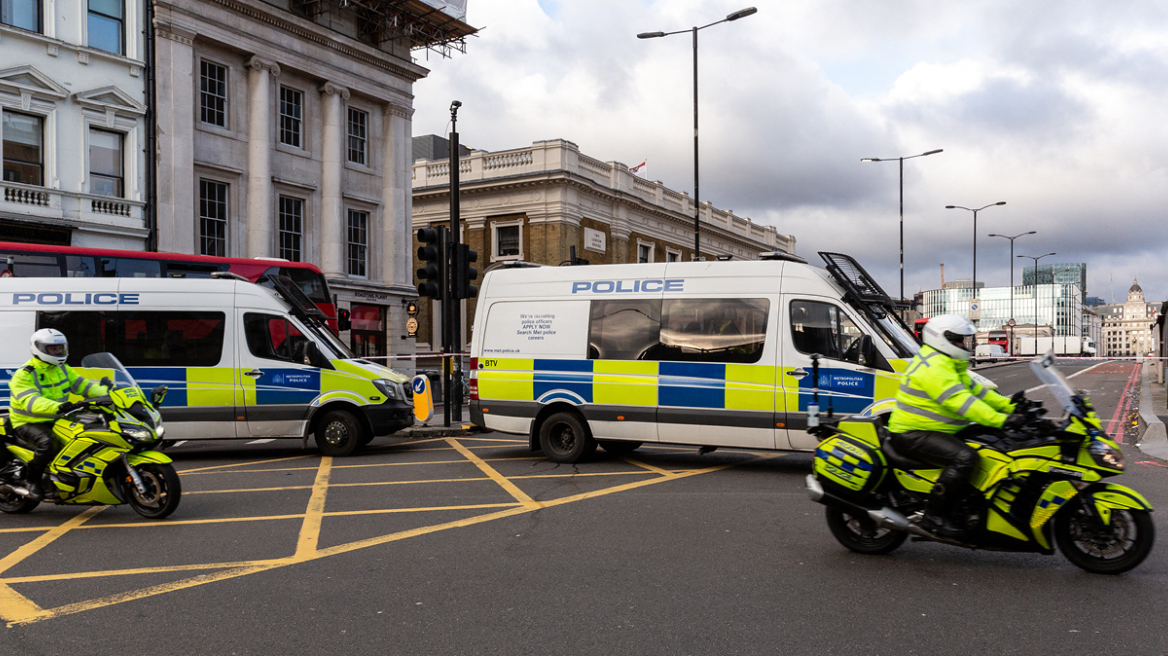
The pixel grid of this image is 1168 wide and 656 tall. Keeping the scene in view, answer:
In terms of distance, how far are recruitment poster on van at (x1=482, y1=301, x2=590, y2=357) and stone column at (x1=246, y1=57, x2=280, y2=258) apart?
17084 millimetres

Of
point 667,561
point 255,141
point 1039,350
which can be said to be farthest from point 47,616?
point 1039,350

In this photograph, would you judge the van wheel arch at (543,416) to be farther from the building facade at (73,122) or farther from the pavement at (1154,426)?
the building facade at (73,122)

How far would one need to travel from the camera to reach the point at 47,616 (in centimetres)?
456

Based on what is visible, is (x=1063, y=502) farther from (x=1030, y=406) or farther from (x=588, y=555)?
(x=588, y=555)

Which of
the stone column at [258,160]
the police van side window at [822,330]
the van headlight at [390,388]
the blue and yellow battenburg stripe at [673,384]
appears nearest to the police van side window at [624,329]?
the blue and yellow battenburg stripe at [673,384]

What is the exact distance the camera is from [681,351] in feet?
32.3

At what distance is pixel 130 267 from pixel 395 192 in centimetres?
1328

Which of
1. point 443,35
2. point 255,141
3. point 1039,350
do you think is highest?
point 443,35

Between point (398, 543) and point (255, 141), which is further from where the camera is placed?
point (255, 141)

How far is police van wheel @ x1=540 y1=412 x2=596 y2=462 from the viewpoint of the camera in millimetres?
10297

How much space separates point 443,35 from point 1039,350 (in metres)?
66.3

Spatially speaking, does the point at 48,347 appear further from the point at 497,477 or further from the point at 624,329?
the point at 624,329

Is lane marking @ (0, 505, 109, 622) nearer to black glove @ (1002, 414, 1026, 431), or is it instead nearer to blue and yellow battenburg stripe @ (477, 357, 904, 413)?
blue and yellow battenburg stripe @ (477, 357, 904, 413)

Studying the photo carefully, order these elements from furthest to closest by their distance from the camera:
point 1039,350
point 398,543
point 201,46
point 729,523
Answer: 1. point 1039,350
2. point 201,46
3. point 729,523
4. point 398,543
